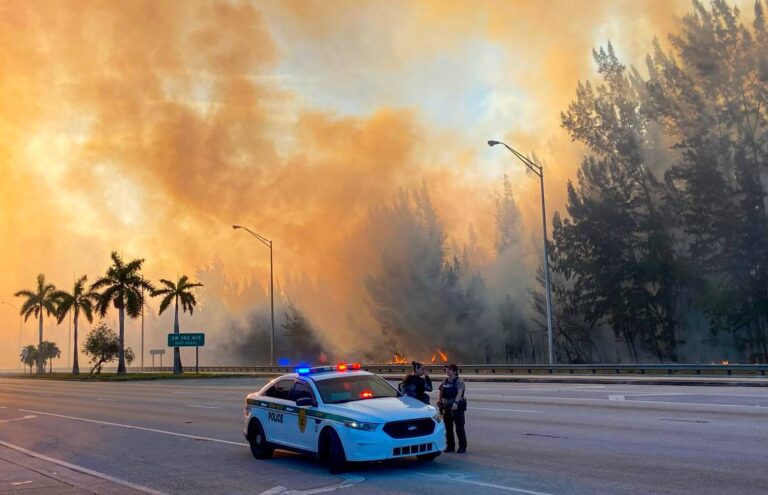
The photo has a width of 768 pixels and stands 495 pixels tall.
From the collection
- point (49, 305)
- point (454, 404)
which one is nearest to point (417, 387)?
point (454, 404)

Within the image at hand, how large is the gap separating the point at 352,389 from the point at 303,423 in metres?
0.90

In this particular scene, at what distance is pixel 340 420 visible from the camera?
402 inches

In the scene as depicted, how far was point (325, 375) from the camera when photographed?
11.6m

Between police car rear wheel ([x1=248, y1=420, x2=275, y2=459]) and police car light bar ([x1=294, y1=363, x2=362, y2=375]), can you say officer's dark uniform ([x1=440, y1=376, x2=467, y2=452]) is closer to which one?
→ police car light bar ([x1=294, y1=363, x2=362, y2=375])

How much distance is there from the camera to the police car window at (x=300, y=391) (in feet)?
36.9

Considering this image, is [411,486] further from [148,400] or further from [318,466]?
[148,400]

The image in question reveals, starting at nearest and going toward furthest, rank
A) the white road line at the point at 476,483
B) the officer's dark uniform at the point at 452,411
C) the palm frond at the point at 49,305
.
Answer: the white road line at the point at 476,483 → the officer's dark uniform at the point at 452,411 → the palm frond at the point at 49,305

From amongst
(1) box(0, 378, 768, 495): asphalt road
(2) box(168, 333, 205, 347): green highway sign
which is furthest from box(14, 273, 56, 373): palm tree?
(1) box(0, 378, 768, 495): asphalt road

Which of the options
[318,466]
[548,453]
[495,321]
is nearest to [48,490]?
[318,466]

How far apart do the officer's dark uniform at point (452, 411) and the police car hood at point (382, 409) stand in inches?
38.9

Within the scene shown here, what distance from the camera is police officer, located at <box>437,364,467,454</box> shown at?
11773 mm

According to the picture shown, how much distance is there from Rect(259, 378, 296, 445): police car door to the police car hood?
1256 millimetres

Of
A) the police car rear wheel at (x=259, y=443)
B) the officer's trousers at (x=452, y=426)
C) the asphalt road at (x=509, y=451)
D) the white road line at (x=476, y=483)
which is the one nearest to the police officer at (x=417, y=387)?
the officer's trousers at (x=452, y=426)

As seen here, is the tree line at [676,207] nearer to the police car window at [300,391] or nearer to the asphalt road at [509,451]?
the asphalt road at [509,451]
